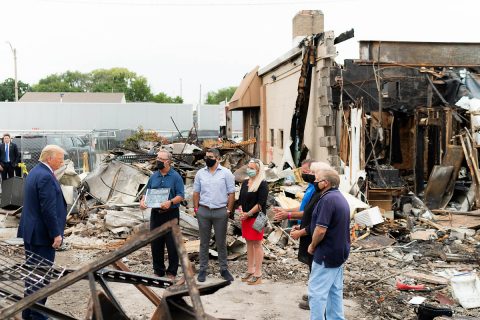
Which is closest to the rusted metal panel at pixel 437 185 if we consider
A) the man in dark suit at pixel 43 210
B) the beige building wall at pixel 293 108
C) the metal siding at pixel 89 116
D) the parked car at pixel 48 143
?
the beige building wall at pixel 293 108

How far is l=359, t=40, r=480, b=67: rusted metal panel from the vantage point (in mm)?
13938

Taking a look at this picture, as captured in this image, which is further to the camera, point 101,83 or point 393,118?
point 101,83

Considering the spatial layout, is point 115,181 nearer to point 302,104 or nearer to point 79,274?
point 302,104

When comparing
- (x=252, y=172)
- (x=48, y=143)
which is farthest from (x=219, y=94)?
(x=252, y=172)

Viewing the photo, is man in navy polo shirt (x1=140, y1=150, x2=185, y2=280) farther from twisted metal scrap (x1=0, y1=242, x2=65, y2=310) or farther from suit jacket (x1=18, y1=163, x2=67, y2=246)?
twisted metal scrap (x1=0, y1=242, x2=65, y2=310)

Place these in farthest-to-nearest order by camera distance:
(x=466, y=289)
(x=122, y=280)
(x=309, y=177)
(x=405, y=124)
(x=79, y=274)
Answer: (x=405, y=124)
(x=466, y=289)
(x=309, y=177)
(x=122, y=280)
(x=79, y=274)

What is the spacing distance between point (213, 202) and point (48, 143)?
13997 millimetres

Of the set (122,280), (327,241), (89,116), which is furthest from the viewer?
(89,116)

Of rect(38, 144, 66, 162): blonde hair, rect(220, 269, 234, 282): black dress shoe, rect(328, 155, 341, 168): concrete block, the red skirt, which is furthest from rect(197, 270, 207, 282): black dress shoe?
rect(328, 155, 341, 168): concrete block

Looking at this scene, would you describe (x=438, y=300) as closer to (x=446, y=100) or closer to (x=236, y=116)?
(x=446, y=100)

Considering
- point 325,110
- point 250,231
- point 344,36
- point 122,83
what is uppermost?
point 122,83

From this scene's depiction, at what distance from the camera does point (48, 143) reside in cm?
1973

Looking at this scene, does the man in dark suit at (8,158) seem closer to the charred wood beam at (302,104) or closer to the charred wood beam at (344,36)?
the charred wood beam at (302,104)

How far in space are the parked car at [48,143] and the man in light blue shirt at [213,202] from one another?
479 inches
